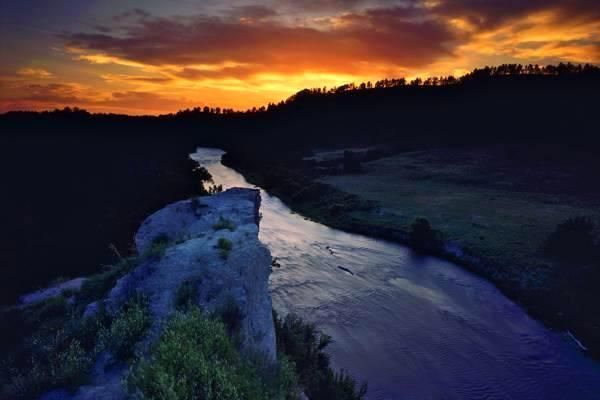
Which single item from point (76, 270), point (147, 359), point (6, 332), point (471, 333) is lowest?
point (471, 333)

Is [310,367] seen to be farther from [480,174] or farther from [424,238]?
[480,174]

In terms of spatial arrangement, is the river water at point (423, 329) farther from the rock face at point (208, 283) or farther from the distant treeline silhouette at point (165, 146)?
the distant treeline silhouette at point (165, 146)

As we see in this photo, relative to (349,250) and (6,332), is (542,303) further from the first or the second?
(6,332)

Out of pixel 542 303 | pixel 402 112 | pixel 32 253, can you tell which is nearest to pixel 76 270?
pixel 32 253

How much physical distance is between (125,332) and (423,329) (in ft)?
72.4

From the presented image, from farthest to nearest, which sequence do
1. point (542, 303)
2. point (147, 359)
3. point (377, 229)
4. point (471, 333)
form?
point (377, 229) → point (542, 303) → point (471, 333) → point (147, 359)

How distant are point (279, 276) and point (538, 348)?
19.4 meters

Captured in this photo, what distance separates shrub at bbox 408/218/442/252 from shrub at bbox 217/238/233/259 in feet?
103

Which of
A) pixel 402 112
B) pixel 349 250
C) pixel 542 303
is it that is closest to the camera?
pixel 542 303

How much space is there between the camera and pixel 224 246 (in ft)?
47.4

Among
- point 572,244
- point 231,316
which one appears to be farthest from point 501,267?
point 231,316

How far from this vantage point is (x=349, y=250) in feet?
142

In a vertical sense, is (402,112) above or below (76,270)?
above

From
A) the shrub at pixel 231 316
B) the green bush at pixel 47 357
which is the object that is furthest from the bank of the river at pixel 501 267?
the green bush at pixel 47 357
